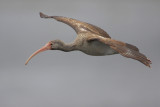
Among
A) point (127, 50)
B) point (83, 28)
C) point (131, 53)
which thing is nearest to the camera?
point (131, 53)

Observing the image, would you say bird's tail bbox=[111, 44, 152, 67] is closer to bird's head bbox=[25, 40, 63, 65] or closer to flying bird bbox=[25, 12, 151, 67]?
flying bird bbox=[25, 12, 151, 67]

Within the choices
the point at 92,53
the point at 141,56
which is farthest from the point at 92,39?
the point at 141,56

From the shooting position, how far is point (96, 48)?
57.5 ft

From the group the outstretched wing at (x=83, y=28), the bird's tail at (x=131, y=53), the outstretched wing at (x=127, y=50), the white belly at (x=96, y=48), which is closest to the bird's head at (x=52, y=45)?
the white belly at (x=96, y=48)

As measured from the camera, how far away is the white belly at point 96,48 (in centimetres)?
1748

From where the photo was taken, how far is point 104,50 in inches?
695

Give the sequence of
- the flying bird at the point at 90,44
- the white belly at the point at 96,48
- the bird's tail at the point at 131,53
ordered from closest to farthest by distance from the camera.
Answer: the bird's tail at the point at 131,53 → the flying bird at the point at 90,44 → the white belly at the point at 96,48

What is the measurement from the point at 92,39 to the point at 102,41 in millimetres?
953

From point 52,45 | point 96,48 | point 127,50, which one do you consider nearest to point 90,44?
point 96,48

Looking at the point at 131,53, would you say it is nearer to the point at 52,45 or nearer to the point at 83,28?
the point at 52,45

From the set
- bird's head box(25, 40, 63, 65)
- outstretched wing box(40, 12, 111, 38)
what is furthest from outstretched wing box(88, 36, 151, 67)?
outstretched wing box(40, 12, 111, 38)

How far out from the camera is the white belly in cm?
1748

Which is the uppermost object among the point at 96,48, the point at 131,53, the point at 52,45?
the point at 131,53

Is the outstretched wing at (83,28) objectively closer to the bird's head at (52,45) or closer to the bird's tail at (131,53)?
the bird's head at (52,45)
